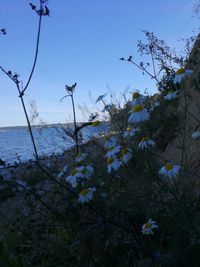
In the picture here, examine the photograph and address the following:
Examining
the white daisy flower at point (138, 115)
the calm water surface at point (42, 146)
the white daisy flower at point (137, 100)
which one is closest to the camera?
the white daisy flower at point (138, 115)

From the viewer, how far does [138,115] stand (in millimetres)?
2947

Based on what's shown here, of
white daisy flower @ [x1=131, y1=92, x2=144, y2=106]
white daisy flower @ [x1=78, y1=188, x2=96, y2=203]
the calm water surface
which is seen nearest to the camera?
white daisy flower @ [x1=131, y1=92, x2=144, y2=106]

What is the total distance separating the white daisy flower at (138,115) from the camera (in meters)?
2.91

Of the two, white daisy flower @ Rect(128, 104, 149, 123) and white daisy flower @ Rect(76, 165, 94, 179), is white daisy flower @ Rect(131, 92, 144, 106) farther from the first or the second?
white daisy flower @ Rect(76, 165, 94, 179)

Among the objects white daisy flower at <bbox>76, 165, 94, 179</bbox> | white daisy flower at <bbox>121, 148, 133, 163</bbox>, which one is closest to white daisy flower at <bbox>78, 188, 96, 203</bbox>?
white daisy flower at <bbox>76, 165, 94, 179</bbox>

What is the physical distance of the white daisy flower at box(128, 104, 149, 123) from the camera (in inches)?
114

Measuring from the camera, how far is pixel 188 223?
8.87 feet

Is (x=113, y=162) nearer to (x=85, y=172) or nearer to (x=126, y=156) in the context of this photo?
(x=126, y=156)

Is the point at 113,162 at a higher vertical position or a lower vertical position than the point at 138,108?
lower

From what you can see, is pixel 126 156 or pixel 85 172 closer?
pixel 126 156

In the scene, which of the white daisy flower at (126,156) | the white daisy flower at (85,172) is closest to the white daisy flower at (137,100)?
the white daisy flower at (126,156)

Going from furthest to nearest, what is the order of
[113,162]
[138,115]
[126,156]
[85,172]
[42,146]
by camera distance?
[42,146]
[85,172]
[113,162]
[126,156]
[138,115]

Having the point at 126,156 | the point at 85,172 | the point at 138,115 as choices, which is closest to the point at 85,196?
the point at 85,172

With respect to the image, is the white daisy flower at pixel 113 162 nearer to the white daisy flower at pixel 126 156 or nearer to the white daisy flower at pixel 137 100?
the white daisy flower at pixel 126 156
